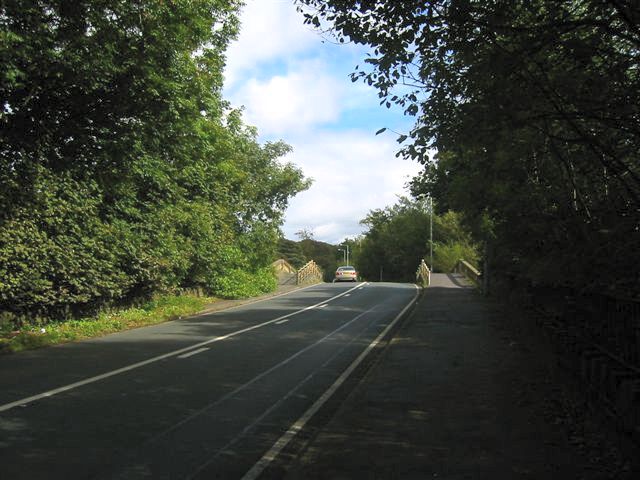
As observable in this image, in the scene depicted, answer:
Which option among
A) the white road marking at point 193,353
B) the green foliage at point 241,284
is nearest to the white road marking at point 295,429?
the white road marking at point 193,353

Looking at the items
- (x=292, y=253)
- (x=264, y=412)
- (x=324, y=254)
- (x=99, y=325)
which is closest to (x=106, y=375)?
(x=264, y=412)

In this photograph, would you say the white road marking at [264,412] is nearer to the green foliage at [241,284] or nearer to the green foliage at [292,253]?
the green foliage at [241,284]

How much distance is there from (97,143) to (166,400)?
1032 centimetres

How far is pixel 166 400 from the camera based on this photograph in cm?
752

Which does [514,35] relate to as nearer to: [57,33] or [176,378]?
[176,378]

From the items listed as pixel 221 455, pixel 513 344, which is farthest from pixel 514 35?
pixel 513 344

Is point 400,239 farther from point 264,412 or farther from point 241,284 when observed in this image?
point 264,412

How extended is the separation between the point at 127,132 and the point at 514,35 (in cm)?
1251

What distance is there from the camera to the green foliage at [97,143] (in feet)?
41.7

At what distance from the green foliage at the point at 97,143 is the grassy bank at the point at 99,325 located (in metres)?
0.56

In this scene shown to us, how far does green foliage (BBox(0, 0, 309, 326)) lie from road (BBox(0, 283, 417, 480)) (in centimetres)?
238

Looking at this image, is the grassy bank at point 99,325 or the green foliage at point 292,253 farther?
the green foliage at point 292,253

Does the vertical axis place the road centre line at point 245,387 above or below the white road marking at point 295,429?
above

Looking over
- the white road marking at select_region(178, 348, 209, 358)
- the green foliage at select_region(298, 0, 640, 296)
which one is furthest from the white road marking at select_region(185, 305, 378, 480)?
the green foliage at select_region(298, 0, 640, 296)
